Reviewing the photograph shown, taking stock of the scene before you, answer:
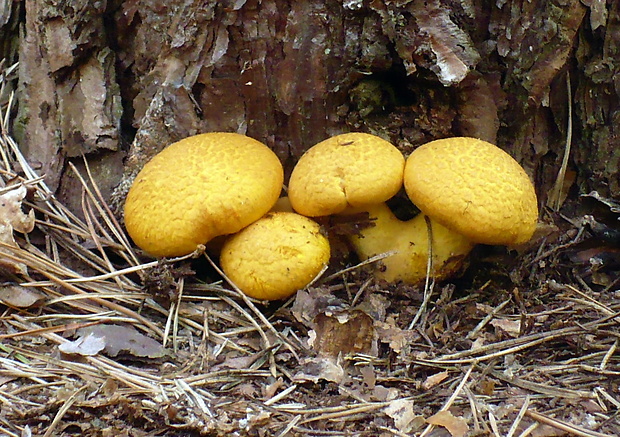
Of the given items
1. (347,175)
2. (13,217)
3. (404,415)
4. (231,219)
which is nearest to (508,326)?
(404,415)

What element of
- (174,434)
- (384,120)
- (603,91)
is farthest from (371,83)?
(174,434)

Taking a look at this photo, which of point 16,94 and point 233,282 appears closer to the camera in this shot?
point 233,282

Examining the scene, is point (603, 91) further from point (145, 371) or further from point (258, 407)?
point (145, 371)

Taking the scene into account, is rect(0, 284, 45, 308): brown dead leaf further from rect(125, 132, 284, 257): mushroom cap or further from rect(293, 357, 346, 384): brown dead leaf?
rect(293, 357, 346, 384): brown dead leaf

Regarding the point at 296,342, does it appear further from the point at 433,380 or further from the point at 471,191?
the point at 471,191

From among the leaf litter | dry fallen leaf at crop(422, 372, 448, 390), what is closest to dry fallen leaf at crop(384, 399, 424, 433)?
the leaf litter
